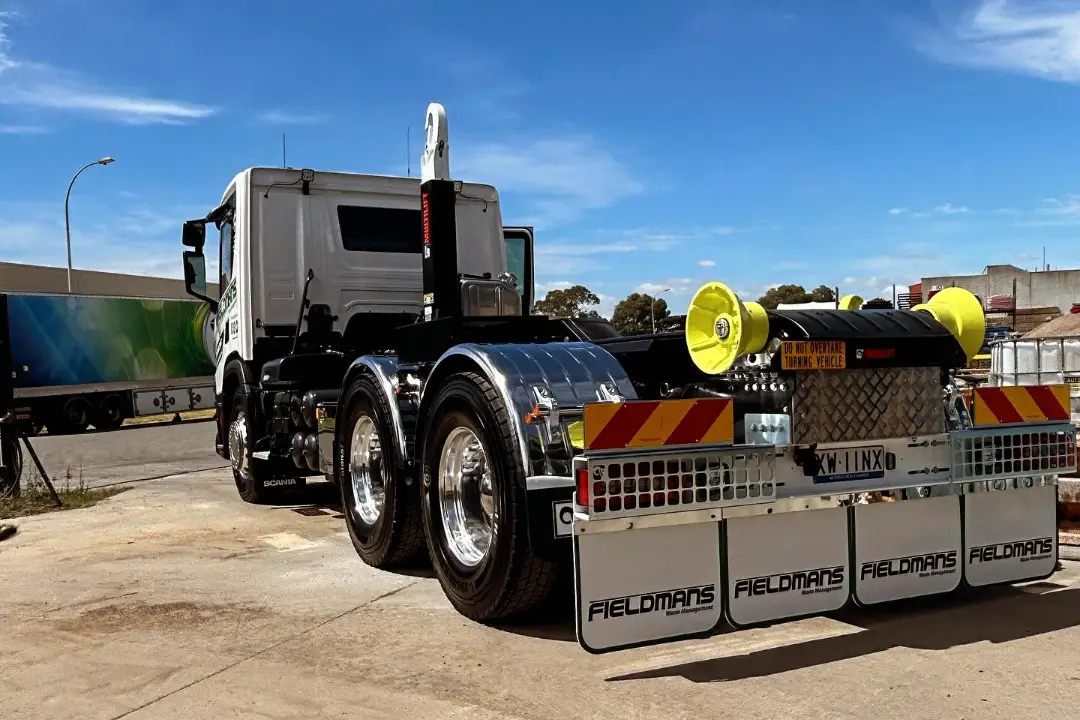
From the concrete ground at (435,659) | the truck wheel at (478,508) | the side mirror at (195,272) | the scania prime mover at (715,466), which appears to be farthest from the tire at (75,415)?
the truck wheel at (478,508)

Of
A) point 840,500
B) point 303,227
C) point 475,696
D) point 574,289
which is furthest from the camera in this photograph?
point 574,289

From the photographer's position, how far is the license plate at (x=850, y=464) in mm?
4508

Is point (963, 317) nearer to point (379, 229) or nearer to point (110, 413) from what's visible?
point (379, 229)

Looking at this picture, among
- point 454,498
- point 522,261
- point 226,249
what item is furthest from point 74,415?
point 454,498

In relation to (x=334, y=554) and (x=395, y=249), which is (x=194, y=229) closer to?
(x=395, y=249)

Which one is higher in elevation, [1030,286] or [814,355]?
[1030,286]

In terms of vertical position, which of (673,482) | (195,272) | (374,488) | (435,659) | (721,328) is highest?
(195,272)

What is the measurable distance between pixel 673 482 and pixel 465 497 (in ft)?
5.05

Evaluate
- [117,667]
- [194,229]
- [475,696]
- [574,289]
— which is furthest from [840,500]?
[574,289]

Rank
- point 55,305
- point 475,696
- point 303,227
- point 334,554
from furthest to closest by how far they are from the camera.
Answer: point 55,305, point 303,227, point 334,554, point 475,696

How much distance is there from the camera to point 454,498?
536 centimetres

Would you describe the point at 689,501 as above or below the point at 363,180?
below

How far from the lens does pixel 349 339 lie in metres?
9.09

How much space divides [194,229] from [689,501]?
751 centimetres
